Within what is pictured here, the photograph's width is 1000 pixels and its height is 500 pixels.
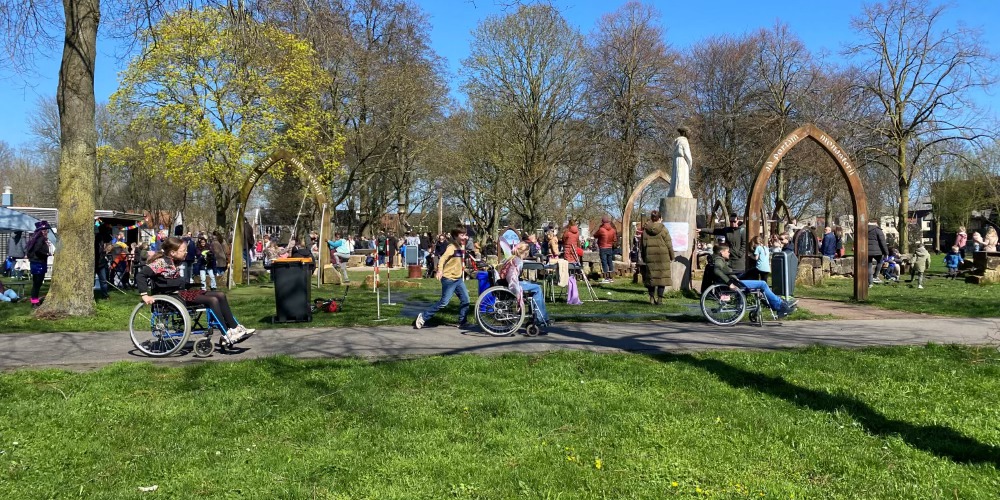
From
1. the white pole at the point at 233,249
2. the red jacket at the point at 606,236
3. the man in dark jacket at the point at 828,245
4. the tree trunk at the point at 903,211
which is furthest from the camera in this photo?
the tree trunk at the point at 903,211

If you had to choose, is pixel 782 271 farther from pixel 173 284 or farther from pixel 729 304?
pixel 173 284

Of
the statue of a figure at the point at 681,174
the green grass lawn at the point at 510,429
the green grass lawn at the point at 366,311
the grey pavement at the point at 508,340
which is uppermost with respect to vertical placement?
the statue of a figure at the point at 681,174

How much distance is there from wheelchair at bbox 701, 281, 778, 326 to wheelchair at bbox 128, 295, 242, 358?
6.81 metres

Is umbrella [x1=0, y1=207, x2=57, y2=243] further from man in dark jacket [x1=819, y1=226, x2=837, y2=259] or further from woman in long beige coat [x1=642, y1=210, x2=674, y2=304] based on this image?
man in dark jacket [x1=819, y1=226, x2=837, y2=259]

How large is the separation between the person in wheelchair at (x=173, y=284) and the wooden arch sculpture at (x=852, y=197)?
1019cm

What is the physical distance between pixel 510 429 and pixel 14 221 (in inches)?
960

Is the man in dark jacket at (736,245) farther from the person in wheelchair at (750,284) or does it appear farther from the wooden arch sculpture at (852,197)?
the person in wheelchair at (750,284)

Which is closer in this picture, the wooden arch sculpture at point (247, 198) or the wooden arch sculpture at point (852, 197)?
Answer: the wooden arch sculpture at point (852, 197)

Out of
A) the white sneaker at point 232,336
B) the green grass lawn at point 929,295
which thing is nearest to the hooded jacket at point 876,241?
the green grass lawn at point 929,295

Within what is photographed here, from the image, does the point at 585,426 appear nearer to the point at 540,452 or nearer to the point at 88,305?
the point at 540,452

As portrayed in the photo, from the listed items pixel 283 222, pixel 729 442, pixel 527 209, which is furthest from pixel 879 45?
pixel 283 222

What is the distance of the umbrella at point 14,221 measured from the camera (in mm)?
23062

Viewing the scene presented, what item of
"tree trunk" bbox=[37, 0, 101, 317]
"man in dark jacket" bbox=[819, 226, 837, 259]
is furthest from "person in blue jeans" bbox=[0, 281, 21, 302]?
"man in dark jacket" bbox=[819, 226, 837, 259]

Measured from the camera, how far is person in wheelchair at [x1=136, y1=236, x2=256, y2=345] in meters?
8.12
